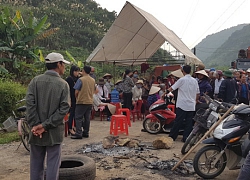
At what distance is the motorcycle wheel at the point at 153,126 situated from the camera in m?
6.96

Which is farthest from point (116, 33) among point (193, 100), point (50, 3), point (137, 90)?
point (50, 3)

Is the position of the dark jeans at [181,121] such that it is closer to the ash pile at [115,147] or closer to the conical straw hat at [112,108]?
the ash pile at [115,147]

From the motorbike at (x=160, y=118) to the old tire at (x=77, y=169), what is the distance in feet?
9.95

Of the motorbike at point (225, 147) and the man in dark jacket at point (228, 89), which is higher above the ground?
the man in dark jacket at point (228, 89)

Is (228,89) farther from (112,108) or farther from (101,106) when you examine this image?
(101,106)

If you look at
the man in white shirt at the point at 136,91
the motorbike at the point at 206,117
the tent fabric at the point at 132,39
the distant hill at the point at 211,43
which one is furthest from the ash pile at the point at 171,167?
the distant hill at the point at 211,43

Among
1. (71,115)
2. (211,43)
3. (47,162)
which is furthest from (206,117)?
(211,43)

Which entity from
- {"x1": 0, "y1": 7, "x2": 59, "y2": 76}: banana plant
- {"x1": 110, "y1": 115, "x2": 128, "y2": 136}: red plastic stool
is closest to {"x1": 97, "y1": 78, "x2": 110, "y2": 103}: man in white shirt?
{"x1": 110, "y1": 115, "x2": 128, "y2": 136}: red plastic stool

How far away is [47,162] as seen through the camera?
Answer: 2.98m

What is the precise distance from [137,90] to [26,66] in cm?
481

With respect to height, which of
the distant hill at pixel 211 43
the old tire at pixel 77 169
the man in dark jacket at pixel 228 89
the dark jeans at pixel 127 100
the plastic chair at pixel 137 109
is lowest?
the old tire at pixel 77 169

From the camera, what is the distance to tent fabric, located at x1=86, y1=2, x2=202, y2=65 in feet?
33.8

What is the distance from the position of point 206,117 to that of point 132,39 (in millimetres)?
8400

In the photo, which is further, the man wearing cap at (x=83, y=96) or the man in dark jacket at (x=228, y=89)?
the man in dark jacket at (x=228, y=89)
